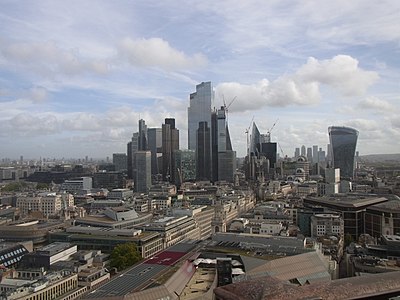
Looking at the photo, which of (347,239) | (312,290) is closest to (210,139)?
(347,239)

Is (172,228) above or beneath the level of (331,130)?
beneath

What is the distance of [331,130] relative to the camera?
128 m

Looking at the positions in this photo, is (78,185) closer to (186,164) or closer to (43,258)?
(186,164)

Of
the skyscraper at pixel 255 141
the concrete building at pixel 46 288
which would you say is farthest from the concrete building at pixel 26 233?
the skyscraper at pixel 255 141

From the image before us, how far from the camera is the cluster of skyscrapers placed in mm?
145625

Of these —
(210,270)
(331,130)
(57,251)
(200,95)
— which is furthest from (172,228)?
(200,95)

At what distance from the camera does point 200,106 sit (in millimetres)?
161750

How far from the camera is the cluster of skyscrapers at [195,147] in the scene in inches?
5733

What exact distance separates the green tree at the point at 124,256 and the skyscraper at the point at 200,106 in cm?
11653

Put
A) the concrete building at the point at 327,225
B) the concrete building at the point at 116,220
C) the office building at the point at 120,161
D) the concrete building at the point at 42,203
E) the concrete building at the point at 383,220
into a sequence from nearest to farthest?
the concrete building at the point at 327,225 < the concrete building at the point at 383,220 < the concrete building at the point at 116,220 < the concrete building at the point at 42,203 < the office building at the point at 120,161

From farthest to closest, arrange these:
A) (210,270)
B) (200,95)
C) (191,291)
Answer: (200,95), (210,270), (191,291)

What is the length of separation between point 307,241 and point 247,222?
15861mm

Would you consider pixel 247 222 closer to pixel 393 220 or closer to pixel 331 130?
pixel 393 220

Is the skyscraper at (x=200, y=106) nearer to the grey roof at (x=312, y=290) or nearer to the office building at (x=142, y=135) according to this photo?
the office building at (x=142, y=135)
